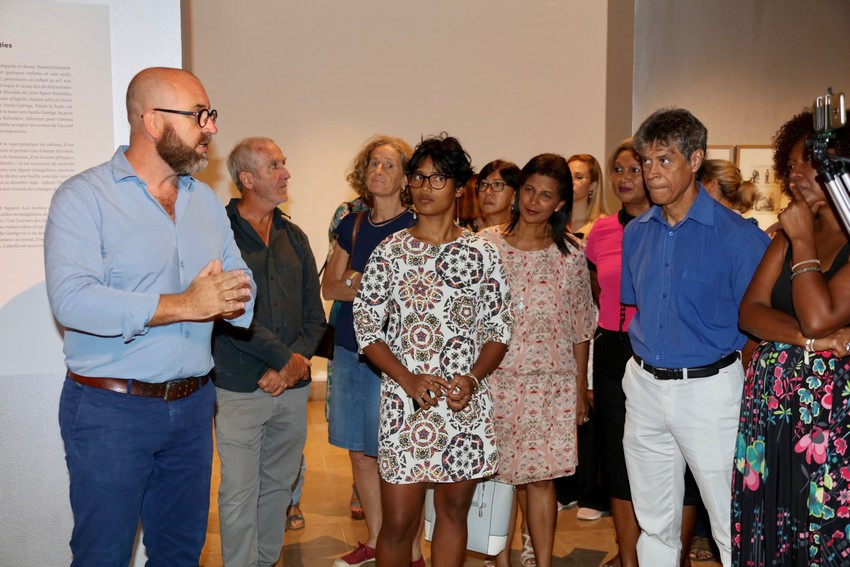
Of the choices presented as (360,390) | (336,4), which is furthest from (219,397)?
(336,4)

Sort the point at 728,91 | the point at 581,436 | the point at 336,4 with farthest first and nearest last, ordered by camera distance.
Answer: the point at 336,4, the point at 728,91, the point at 581,436

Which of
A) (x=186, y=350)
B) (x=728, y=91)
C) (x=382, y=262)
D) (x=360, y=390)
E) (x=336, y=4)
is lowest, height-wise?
(x=360, y=390)

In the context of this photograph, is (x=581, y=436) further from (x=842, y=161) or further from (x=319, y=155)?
(x=319, y=155)

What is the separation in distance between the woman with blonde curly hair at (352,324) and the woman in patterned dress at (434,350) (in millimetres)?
703

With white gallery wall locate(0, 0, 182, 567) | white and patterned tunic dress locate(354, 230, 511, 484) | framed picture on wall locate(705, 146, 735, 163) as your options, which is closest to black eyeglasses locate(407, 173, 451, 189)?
white and patterned tunic dress locate(354, 230, 511, 484)

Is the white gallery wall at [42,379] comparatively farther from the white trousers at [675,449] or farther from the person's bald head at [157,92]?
the white trousers at [675,449]

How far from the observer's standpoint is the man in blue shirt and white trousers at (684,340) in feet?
9.80

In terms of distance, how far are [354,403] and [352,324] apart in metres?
0.39

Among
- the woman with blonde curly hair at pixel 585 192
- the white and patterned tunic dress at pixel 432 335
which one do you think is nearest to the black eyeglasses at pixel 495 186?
the woman with blonde curly hair at pixel 585 192

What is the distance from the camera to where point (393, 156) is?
13.2 ft

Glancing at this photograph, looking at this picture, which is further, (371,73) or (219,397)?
(371,73)

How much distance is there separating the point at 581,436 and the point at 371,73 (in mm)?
4515

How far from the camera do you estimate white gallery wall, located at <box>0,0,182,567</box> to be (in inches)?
131

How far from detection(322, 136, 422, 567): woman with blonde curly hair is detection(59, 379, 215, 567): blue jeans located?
3.94 ft
